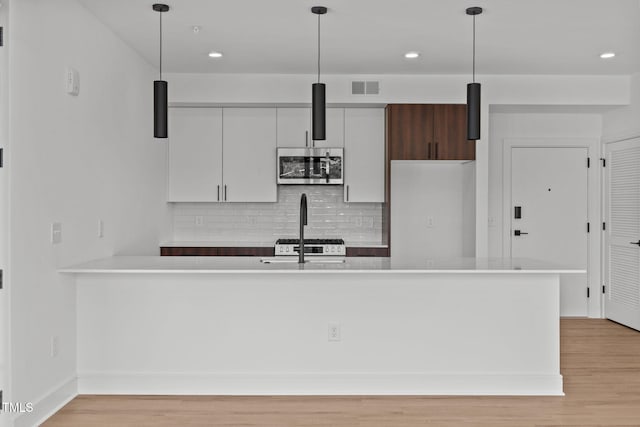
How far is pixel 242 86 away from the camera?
579 cm

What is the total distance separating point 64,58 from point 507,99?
160 inches

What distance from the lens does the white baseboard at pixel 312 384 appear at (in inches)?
150

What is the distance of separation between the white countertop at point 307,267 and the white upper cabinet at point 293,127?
236 centimetres

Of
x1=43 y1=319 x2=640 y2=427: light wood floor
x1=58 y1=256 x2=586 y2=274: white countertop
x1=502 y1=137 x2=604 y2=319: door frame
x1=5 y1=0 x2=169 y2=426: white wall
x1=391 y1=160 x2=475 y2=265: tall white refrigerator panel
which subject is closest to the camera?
x1=5 y1=0 x2=169 y2=426: white wall

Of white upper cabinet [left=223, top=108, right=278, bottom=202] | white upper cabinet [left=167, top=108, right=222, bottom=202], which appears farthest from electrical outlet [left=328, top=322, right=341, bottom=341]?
white upper cabinet [left=167, top=108, right=222, bottom=202]

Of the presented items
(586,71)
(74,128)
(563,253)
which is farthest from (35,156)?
(563,253)

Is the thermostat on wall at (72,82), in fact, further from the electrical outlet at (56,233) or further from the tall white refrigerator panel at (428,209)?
the tall white refrigerator panel at (428,209)

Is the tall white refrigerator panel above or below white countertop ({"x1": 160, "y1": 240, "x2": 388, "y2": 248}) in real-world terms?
above

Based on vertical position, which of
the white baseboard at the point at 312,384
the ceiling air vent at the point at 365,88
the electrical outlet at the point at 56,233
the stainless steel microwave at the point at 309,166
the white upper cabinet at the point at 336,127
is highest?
the ceiling air vent at the point at 365,88

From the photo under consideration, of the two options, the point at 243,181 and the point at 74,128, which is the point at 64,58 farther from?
the point at 243,181

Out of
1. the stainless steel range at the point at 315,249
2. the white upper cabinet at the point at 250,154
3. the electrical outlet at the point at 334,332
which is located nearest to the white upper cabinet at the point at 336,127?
the white upper cabinet at the point at 250,154

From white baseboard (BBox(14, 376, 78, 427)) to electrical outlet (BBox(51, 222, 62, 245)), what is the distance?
0.87 metres

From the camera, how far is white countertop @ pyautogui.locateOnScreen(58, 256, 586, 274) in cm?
354

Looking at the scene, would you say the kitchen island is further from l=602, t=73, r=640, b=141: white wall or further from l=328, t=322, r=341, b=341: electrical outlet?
l=602, t=73, r=640, b=141: white wall
